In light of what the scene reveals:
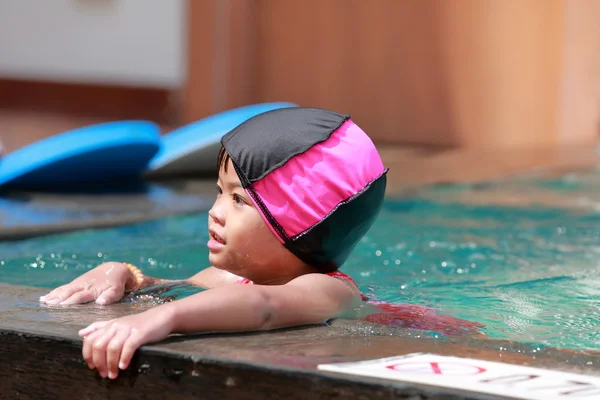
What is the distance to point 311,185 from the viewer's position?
A: 7.06 ft

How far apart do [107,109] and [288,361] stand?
9.58 metres

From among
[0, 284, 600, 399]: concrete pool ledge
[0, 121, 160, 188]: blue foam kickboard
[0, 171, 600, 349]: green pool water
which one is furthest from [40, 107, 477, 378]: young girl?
[0, 121, 160, 188]: blue foam kickboard

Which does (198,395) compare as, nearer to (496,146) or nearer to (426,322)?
(426,322)

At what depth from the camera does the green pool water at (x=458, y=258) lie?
2508 mm

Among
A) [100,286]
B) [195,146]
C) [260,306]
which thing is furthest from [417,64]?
[260,306]

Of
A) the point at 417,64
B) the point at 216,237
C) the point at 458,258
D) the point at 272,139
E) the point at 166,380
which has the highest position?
the point at 417,64

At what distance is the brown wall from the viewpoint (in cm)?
911

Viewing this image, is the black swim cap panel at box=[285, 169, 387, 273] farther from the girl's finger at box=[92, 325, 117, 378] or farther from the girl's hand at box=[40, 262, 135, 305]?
the girl's finger at box=[92, 325, 117, 378]

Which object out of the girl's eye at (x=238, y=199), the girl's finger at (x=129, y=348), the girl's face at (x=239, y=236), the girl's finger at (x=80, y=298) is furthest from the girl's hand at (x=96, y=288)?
the girl's finger at (x=129, y=348)

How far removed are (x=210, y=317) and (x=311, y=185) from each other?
19.1 inches

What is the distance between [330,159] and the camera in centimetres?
217

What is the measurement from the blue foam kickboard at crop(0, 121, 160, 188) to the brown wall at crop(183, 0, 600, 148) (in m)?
4.88

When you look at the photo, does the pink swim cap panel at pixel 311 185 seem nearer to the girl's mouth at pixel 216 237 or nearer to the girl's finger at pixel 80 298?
the girl's mouth at pixel 216 237

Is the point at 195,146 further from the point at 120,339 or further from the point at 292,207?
the point at 120,339
